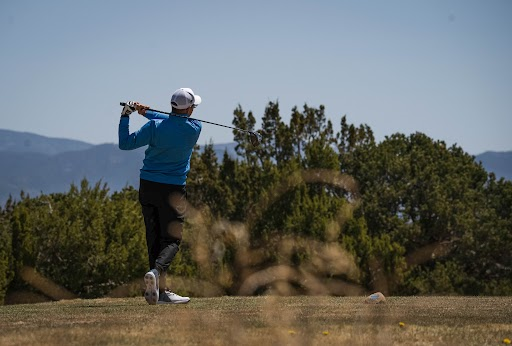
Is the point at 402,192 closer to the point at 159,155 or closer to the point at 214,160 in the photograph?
the point at 214,160

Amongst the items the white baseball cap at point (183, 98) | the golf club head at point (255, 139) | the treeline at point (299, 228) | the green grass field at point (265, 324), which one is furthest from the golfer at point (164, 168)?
the treeline at point (299, 228)

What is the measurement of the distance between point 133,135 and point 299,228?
4434cm

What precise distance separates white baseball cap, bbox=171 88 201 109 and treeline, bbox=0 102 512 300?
24.7 m

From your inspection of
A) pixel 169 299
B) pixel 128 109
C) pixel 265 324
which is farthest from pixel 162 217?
pixel 265 324

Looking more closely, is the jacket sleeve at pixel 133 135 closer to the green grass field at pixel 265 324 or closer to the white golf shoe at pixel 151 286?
the white golf shoe at pixel 151 286

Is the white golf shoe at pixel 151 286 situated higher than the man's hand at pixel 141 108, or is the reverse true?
the man's hand at pixel 141 108

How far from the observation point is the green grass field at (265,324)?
6.29 m

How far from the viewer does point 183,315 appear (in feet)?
26.5

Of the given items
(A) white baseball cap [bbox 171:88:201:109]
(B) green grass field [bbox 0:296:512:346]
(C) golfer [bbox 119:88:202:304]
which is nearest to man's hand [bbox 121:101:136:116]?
(C) golfer [bbox 119:88:202:304]

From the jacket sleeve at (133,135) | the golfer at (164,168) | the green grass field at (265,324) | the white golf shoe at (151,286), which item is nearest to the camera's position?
the green grass field at (265,324)

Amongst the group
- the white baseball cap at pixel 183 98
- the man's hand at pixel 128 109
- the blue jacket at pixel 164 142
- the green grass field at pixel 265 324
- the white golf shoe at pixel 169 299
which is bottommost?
the green grass field at pixel 265 324

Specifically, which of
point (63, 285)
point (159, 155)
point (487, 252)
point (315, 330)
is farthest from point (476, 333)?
point (487, 252)

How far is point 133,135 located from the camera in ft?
30.3

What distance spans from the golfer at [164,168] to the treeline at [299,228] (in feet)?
79.9
